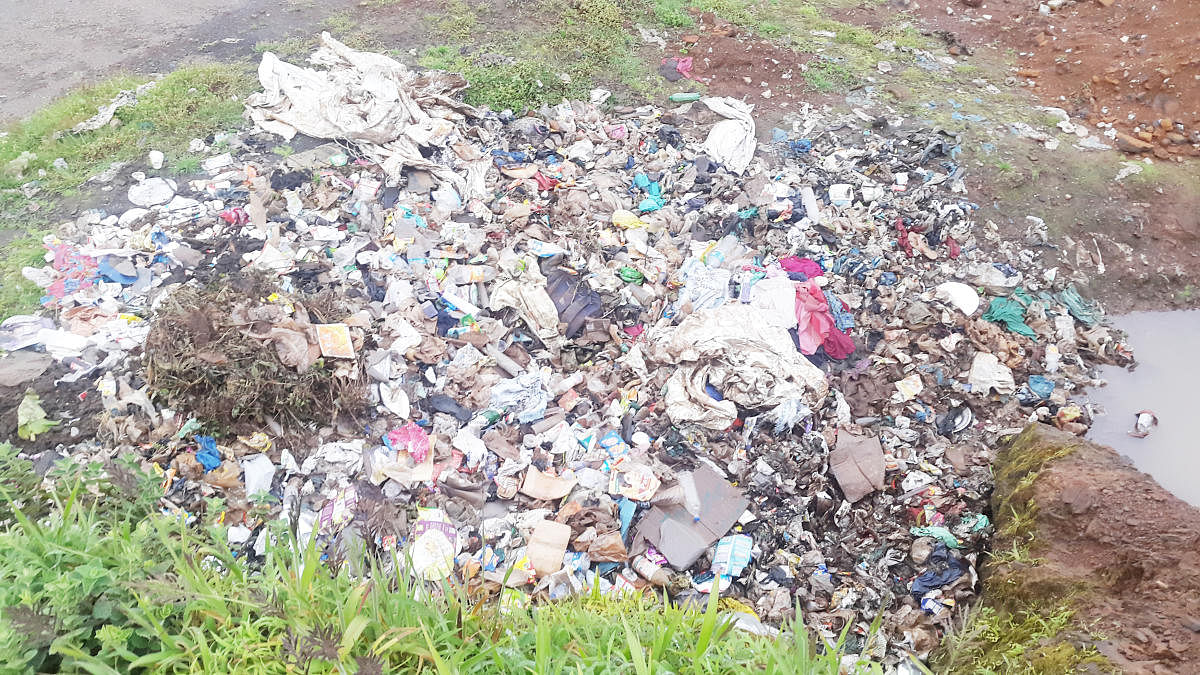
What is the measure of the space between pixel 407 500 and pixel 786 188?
12.8 ft

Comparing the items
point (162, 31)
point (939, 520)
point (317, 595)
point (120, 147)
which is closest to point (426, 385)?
point (317, 595)

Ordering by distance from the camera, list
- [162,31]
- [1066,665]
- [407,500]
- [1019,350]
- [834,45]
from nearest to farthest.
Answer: [1066,665]
[407,500]
[1019,350]
[162,31]
[834,45]

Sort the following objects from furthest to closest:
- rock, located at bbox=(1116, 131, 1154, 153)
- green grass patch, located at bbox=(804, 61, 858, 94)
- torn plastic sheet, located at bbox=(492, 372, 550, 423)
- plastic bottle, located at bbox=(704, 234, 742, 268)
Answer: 1. green grass patch, located at bbox=(804, 61, 858, 94)
2. rock, located at bbox=(1116, 131, 1154, 153)
3. plastic bottle, located at bbox=(704, 234, 742, 268)
4. torn plastic sheet, located at bbox=(492, 372, 550, 423)

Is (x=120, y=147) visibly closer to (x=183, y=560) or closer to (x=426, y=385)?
(x=426, y=385)

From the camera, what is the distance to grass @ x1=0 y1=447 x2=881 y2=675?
5.41 ft

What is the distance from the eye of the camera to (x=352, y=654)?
180 centimetres

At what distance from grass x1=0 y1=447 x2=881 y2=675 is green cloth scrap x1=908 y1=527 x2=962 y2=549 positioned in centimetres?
163

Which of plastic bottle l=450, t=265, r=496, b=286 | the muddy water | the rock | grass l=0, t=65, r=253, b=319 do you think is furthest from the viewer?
the rock

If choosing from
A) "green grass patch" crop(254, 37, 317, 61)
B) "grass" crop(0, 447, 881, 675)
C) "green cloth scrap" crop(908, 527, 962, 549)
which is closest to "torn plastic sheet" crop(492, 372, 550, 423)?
"grass" crop(0, 447, 881, 675)

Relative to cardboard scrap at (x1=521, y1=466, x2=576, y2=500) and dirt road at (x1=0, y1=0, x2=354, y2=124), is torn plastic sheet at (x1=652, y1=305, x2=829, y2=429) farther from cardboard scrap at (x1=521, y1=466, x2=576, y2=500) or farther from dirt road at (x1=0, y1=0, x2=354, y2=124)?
dirt road at (x1=0, y1=0, x2=354, y2=124)

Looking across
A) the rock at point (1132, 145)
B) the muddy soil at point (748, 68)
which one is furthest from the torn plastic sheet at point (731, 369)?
the rock at point (1132, 145)

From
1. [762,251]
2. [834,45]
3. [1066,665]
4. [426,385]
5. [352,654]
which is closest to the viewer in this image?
[352,654]

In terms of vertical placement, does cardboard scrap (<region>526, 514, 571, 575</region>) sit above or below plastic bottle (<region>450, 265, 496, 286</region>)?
below

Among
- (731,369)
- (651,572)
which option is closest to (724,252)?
(731,369)
